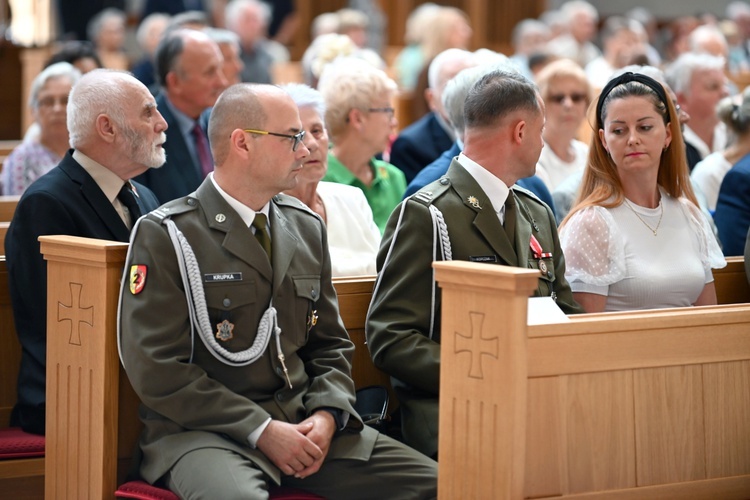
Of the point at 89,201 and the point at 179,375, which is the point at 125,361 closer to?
the point at 179,375

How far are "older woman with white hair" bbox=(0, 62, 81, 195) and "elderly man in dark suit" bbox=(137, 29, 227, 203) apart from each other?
0.41 m

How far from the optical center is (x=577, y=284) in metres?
3.39

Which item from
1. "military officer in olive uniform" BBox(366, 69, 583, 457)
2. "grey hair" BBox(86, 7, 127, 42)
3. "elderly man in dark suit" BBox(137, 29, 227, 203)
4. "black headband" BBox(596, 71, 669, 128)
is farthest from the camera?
"grey hair" BBox(86, 7, 127, 42)

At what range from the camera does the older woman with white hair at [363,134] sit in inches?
172

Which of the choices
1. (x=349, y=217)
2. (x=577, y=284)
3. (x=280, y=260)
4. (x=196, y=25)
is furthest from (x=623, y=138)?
(x=196, y=25)

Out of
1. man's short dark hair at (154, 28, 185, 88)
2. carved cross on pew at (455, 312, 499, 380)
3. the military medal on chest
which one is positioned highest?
man's short dark hair at (154, 28, 185, 88)

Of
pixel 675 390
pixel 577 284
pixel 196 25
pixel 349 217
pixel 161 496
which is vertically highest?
pixel 196 25

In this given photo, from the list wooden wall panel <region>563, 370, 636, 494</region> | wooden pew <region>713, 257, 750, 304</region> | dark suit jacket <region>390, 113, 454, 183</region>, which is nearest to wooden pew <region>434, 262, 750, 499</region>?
wooden wall panel <region>563, 370, 636, 494</region>

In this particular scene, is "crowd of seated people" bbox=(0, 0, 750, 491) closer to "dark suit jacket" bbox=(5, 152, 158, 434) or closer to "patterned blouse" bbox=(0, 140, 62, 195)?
"patterned blouse" bbox=(0, 140, 62, 195)

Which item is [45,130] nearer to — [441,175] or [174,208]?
[441,175]

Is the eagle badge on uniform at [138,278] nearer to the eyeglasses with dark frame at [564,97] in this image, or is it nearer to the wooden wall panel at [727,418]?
the wooden wall panel at [727,418]

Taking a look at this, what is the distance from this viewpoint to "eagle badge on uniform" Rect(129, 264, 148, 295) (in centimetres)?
270

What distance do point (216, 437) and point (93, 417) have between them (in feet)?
1.17

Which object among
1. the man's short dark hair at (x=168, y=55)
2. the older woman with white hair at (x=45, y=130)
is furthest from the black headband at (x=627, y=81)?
the older woman with white hair at (x=45, y=130)
